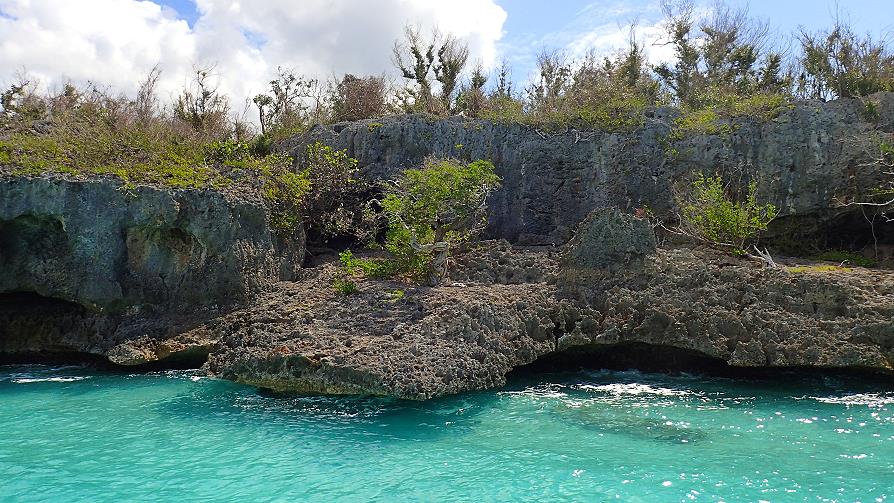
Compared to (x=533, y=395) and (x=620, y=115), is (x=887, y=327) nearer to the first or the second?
(x=533, y=395)

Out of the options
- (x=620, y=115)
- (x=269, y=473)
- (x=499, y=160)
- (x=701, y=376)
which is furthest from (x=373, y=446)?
(x=620, y=115)

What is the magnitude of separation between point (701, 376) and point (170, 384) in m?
10.1

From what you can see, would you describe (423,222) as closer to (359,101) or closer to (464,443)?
(464,443)

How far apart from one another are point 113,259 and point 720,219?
1332 cm

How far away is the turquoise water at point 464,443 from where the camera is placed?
274 inches

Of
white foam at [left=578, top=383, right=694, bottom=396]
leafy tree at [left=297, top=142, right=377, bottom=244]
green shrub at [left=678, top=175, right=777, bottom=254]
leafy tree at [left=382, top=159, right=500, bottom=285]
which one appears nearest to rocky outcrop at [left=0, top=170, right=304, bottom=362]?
leafy tree at [left=297, top=142, right=377, bottom=244]

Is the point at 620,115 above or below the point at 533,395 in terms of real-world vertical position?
above

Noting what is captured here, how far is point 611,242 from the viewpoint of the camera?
12.6 m

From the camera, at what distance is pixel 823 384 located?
11094 mm

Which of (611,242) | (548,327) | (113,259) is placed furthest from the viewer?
(113,259)

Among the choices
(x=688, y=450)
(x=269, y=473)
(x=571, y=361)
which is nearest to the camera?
(x=269, y=473)

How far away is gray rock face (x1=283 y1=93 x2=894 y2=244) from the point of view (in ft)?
52.0

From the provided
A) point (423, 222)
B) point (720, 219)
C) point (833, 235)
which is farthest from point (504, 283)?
point (833, 235)

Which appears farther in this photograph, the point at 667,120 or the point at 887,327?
the point at 667,120
